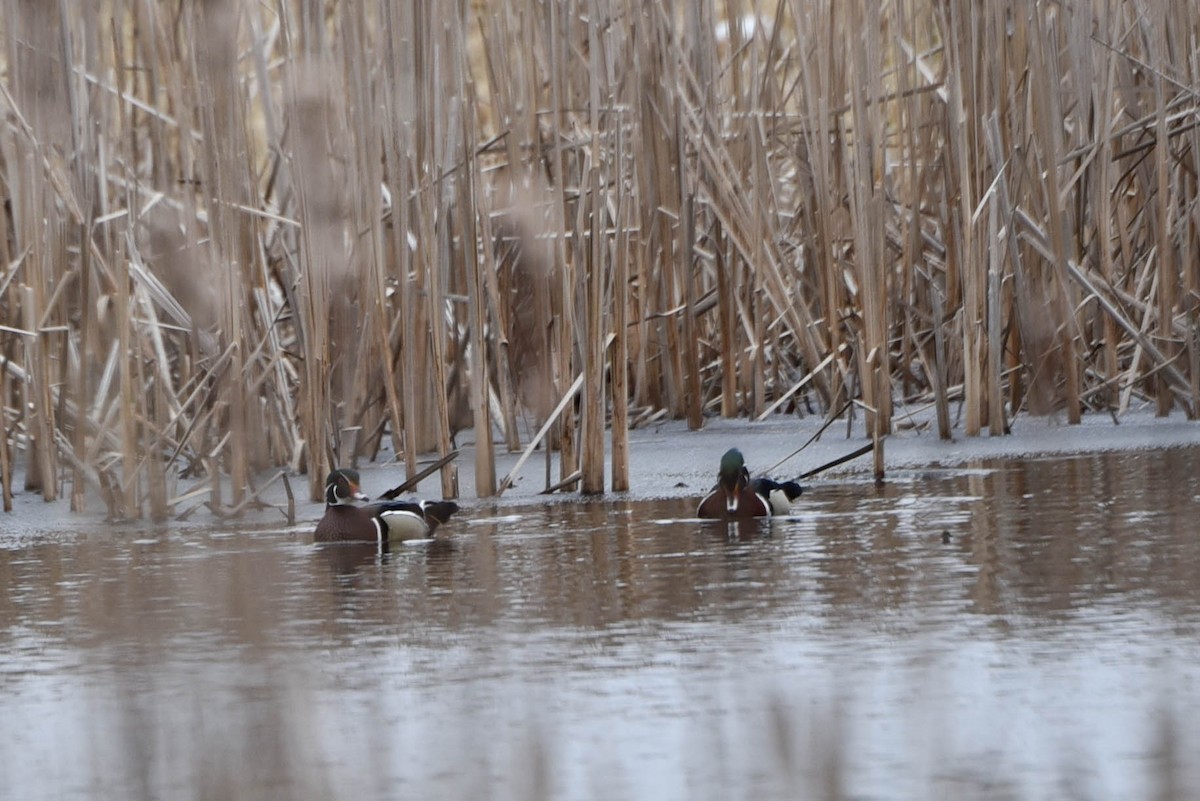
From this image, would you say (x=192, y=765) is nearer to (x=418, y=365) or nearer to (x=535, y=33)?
(x=418, y=365)

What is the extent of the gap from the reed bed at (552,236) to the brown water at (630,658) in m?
0.75

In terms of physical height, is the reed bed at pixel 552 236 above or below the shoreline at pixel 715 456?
above

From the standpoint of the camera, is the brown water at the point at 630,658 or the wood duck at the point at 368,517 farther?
the wood duck at the point at 368,517

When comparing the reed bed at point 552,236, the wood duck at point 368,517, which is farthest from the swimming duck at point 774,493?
the wood duck at point 368,517

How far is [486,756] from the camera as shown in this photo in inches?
121

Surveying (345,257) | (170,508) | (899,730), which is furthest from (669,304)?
(899,730)

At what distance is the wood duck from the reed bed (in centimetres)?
37

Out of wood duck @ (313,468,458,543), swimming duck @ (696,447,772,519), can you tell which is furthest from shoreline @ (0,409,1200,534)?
swimming duck @ (696,447,772,519)

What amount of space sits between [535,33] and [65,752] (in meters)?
4.88

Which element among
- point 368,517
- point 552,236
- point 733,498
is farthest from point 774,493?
point 552,236

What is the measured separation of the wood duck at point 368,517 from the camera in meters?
5.94

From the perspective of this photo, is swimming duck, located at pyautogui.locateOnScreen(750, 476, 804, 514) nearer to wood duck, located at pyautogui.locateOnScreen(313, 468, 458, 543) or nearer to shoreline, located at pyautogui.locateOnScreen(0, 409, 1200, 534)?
shoreline, located at pyautogui.locateOnScreen(0, 409, 1200, 534)

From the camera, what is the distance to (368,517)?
5.96m

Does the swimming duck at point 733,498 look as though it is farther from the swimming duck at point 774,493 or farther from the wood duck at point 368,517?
the wood duck at point 368,517
